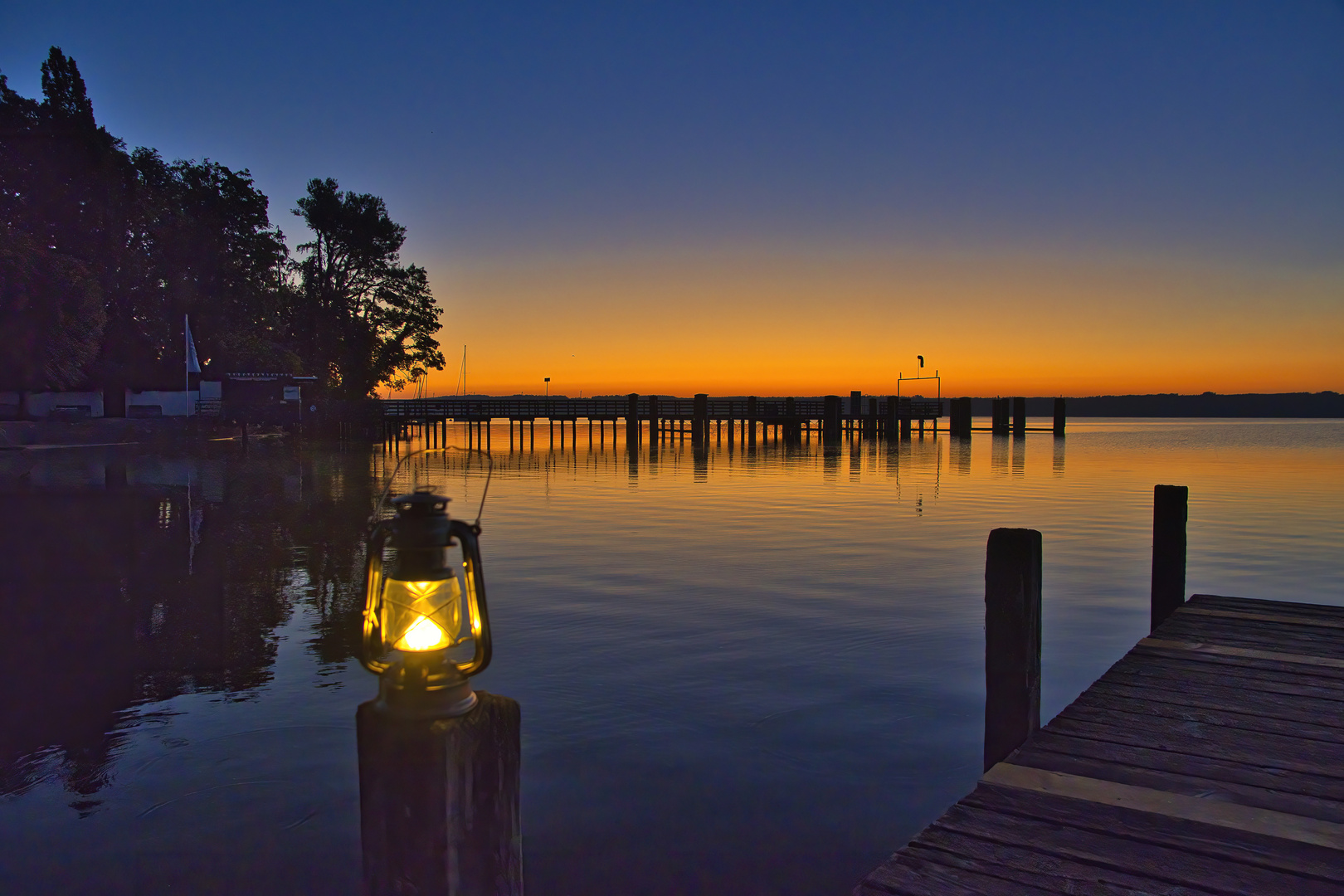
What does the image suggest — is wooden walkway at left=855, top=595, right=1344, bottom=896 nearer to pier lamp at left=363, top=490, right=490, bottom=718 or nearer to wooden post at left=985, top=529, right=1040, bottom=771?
wooden post at left=985, top=529, right=1040, bottom=771

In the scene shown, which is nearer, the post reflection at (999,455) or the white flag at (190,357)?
the post reflection at (999,455)

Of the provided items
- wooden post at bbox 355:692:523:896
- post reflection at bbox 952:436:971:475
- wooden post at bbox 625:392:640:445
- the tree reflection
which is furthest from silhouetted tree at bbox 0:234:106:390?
wooden post at bbox 355:692:523:896

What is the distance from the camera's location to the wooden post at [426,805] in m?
2.39

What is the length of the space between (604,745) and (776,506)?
16999 millimetres

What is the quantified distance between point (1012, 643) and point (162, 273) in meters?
58.8

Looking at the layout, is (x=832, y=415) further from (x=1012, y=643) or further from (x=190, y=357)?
(x=1012, y=643)

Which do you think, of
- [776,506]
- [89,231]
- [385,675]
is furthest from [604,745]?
[89,231]

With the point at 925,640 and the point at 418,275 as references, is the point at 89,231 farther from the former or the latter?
the point at 925,640

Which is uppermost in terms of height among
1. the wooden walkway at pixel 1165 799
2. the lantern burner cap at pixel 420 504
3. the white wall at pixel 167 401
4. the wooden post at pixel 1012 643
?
the white wall at pixel 167 401

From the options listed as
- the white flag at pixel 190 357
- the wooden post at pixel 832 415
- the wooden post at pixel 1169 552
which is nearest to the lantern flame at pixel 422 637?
the wooden post at pixel 1169 552

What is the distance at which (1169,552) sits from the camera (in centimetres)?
784

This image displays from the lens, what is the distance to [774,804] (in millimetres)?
5562

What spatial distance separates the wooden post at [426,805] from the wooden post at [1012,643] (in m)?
3.28

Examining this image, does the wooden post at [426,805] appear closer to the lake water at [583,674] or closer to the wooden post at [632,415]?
the lake water at [583,674]
